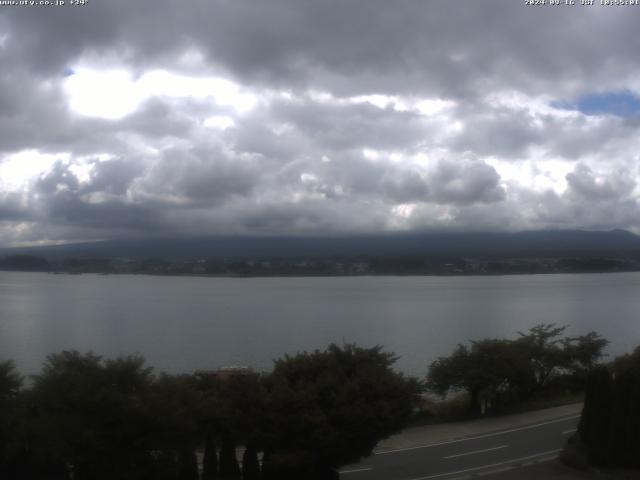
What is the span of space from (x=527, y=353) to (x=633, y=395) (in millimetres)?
10710

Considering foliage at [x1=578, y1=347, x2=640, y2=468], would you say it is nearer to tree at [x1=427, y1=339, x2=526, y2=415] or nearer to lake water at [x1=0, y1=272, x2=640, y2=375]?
tree at [x1=427, y1=339, x2=526, y2=415]

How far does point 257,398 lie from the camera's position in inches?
529

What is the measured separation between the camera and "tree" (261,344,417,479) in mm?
13164

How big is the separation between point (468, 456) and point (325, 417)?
5.49m

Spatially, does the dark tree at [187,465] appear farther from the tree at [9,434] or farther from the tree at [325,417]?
the tree at [9,434]

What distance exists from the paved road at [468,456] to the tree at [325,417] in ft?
6.35

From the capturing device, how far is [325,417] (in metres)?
13.3

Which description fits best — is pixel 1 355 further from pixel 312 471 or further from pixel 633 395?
pixel 633 395

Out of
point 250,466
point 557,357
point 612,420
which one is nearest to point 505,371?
point 557,357

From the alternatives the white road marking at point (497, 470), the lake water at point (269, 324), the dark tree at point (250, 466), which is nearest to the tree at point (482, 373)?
the white road marking at point (497, 470)

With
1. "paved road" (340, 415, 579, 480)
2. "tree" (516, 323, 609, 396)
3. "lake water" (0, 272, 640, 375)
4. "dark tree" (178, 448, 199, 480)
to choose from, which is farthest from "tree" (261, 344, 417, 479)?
"lake water" (0, 272, 640, 375)

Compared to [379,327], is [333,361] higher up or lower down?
higher up

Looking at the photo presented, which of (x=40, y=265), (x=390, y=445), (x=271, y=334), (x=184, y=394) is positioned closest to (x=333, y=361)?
(x=184, y=394)

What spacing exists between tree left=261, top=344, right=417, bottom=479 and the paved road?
1.94 m
